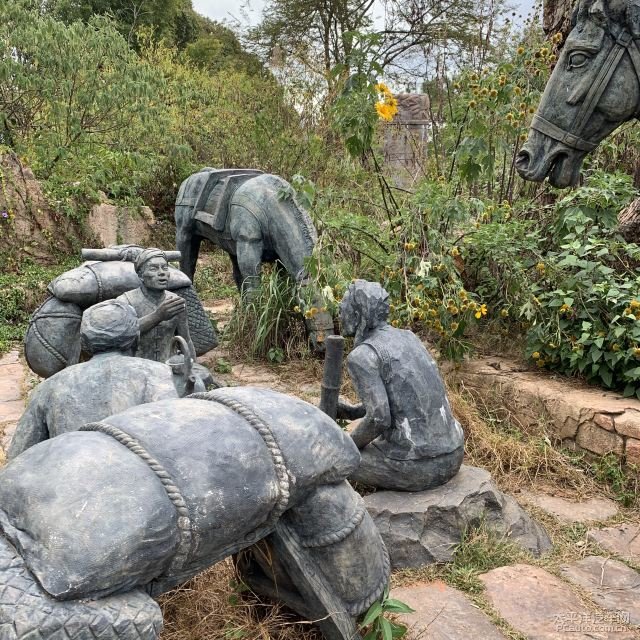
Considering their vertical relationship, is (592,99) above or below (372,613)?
above

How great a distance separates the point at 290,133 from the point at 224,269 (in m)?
2.19

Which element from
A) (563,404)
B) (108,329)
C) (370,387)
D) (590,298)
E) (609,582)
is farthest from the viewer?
(590,298)

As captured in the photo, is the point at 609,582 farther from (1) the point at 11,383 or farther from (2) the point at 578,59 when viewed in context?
(1) the point at 11,383

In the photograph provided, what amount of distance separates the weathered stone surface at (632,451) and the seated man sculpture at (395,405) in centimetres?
116

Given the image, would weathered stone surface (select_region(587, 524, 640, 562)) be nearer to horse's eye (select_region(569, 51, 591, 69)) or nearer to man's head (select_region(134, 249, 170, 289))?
horse's eye (select_region(569, 51, 591, 69))

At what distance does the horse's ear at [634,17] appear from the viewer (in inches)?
83.2

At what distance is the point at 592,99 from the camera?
7.45 feet

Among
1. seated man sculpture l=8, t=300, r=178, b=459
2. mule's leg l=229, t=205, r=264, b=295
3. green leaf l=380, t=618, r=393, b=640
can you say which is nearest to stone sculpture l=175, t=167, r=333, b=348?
mule's leg l=229, t=205, r=264, b=295

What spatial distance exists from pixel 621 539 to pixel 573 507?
34cm

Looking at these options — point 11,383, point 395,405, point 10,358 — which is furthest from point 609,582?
point 10,358

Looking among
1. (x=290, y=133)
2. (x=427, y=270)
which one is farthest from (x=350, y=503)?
(x=290, y=133)

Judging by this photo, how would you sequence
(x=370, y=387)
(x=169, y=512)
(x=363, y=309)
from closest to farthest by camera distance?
(x=169, y=512) < (x=370, y=387) < (x=363, y=309)

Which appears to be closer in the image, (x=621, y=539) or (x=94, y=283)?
(x=621, y=539)

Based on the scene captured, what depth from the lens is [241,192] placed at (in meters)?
5.67
